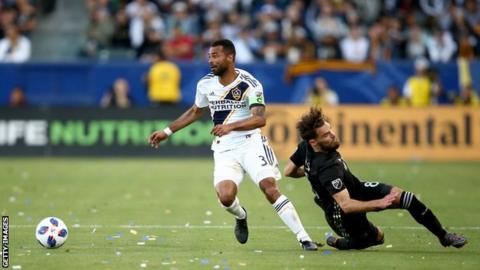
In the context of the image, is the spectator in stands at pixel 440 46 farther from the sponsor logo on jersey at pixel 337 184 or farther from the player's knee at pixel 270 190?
the sponsor logo on jersey at pixel 337 184

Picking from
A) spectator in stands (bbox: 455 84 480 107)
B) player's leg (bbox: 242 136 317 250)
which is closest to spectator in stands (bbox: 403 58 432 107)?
spectator in stands (bbox: 455 84 480 107)

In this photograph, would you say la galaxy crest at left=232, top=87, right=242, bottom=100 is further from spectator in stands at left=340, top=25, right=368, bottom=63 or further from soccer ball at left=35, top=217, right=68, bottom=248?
spectator in stands at left=340, top=25, right=368, bottom=63

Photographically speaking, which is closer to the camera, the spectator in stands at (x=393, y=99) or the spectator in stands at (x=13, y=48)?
the spectator in stands at (x=393, y=99)

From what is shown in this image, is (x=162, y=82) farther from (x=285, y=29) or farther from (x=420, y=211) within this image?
(x=420, y=211)

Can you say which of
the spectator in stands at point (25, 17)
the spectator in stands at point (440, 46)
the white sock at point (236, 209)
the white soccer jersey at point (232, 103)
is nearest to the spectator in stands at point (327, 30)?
the spectator in stands at point (440, 46)

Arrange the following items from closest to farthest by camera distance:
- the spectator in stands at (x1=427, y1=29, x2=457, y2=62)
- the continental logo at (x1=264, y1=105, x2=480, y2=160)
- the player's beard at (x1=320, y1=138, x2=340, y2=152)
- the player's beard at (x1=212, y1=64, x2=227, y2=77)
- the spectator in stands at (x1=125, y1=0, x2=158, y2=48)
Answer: the player's beard at (x1=320, y1=138, x2=340, y2=152), the player's beard at (x1=212, y1=64, x2=227, y2=77), the continental logo at (x1=264, y1=105, x2=480, y2=160), the spectator in stands at (x1=125, y1=0, x2=158, y2=48), the spectator in stands at (x1=427, y1=29, x2=457, y2=62)

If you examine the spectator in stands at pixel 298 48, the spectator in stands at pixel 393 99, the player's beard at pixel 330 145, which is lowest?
the spectator in stands at pixel 393 99

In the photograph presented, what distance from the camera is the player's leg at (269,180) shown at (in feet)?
36.9

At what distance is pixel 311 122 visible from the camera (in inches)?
436

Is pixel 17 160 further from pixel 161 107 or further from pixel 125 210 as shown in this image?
pixel 125 210

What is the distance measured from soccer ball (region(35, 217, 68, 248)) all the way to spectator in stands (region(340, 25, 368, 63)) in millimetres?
19372

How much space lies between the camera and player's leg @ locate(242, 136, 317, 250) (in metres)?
11.2

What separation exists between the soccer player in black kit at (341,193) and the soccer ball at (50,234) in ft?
8.68

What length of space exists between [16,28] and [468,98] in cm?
1263
